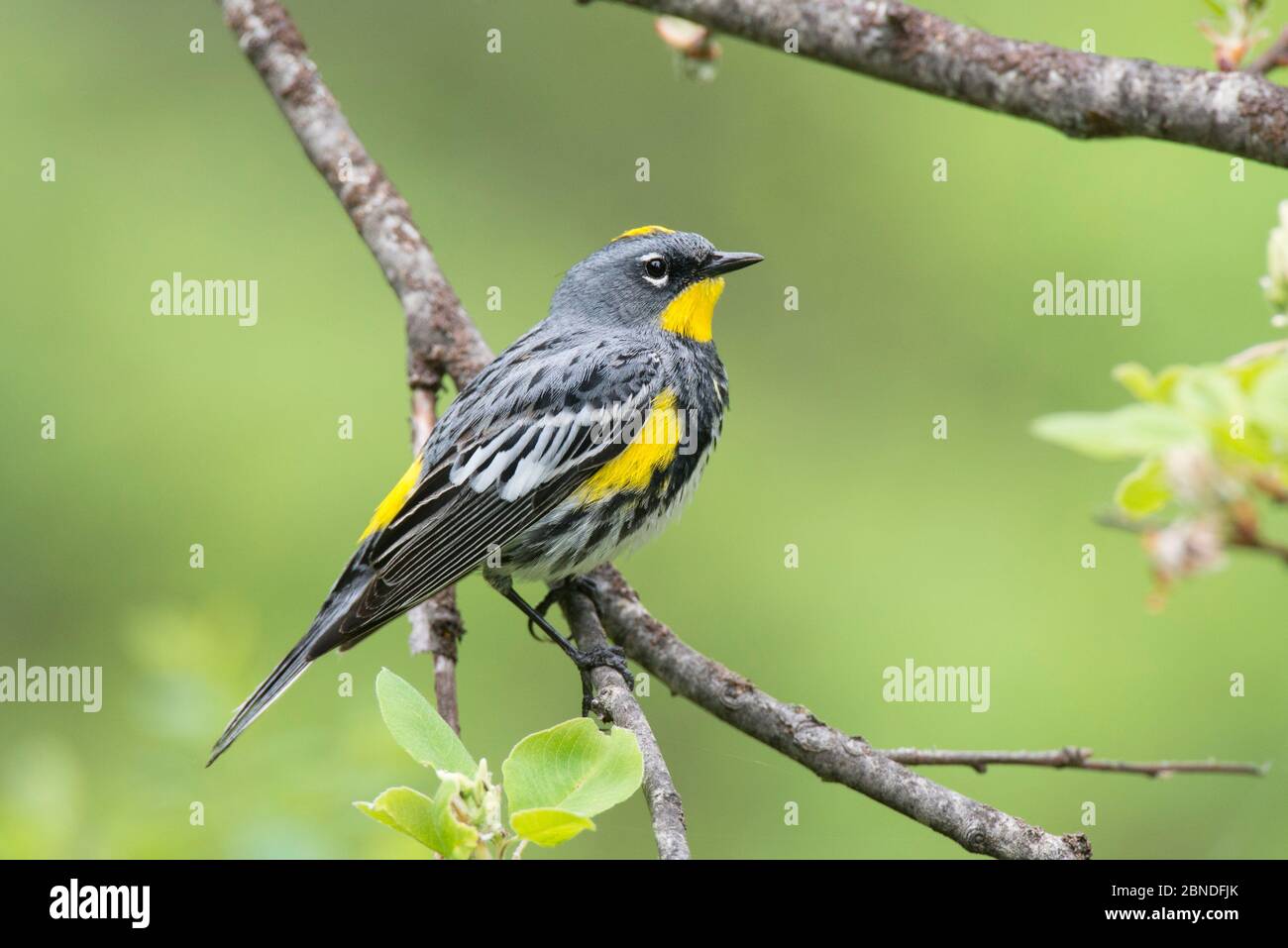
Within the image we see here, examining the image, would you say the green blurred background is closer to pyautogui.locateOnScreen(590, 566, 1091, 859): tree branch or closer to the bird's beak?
pyautogui.locateOnScreen(590, 566, 1091, 859): tree branch

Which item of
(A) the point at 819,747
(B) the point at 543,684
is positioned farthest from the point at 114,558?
(A) the point at 819,747

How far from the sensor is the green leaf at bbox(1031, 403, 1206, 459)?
3.88ft

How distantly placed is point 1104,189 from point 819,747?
13.4 feet

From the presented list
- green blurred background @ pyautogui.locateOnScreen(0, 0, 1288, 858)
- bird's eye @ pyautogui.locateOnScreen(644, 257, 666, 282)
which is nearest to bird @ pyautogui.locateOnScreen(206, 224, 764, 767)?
bird's eye @ pyautogui.locateOnScreen(644, 257, 666, 282)

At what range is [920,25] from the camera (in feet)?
11.1

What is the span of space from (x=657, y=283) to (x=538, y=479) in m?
1.00

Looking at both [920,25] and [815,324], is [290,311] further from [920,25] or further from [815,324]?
[920,25]

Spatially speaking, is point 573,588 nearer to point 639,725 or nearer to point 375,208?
point 639,725

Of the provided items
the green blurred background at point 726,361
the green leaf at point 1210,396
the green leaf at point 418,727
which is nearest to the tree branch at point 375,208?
the green blurred background at point 726,361

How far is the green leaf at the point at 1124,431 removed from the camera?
3.88 ft

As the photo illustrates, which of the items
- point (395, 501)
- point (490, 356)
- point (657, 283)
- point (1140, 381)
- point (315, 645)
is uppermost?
point (657, 283)

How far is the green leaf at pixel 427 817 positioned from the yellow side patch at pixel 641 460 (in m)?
2.27

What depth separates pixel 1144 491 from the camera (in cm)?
138

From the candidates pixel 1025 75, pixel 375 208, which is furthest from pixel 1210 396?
pixel 375 208
